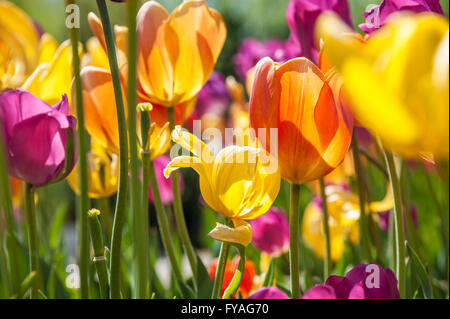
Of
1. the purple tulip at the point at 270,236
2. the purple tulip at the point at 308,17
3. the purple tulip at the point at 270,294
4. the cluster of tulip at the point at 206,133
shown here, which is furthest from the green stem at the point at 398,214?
the purple tulip at the point at 270,236

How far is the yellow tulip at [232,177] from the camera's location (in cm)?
34

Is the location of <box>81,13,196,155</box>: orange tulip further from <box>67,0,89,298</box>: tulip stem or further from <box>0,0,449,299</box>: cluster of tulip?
<box>67,0,89,298</box>: tulip stem

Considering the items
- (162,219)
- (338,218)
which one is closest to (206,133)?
(162,219)

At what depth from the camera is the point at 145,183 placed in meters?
0.36

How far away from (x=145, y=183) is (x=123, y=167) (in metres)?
0.08

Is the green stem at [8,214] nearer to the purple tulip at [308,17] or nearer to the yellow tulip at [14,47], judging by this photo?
the yellow tulip at [14,47]

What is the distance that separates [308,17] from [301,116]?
252 mm

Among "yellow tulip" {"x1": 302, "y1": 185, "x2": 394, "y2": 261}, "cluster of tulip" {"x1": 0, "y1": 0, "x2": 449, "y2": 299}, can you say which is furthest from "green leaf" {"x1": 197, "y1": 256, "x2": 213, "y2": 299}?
"yellow tulip" {"x1": 302, "y1": 185, "x2": 394, "y2": 261}

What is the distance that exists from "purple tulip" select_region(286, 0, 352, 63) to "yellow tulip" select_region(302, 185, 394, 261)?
0.54 ft

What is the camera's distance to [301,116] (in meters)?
0.34

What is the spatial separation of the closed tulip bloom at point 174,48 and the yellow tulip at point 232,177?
111 millimetres

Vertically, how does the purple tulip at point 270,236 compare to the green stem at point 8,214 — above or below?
below

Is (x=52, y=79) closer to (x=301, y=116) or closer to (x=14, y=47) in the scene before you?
(x=14, y=47)

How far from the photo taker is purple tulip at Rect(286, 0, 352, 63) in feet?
1.79
